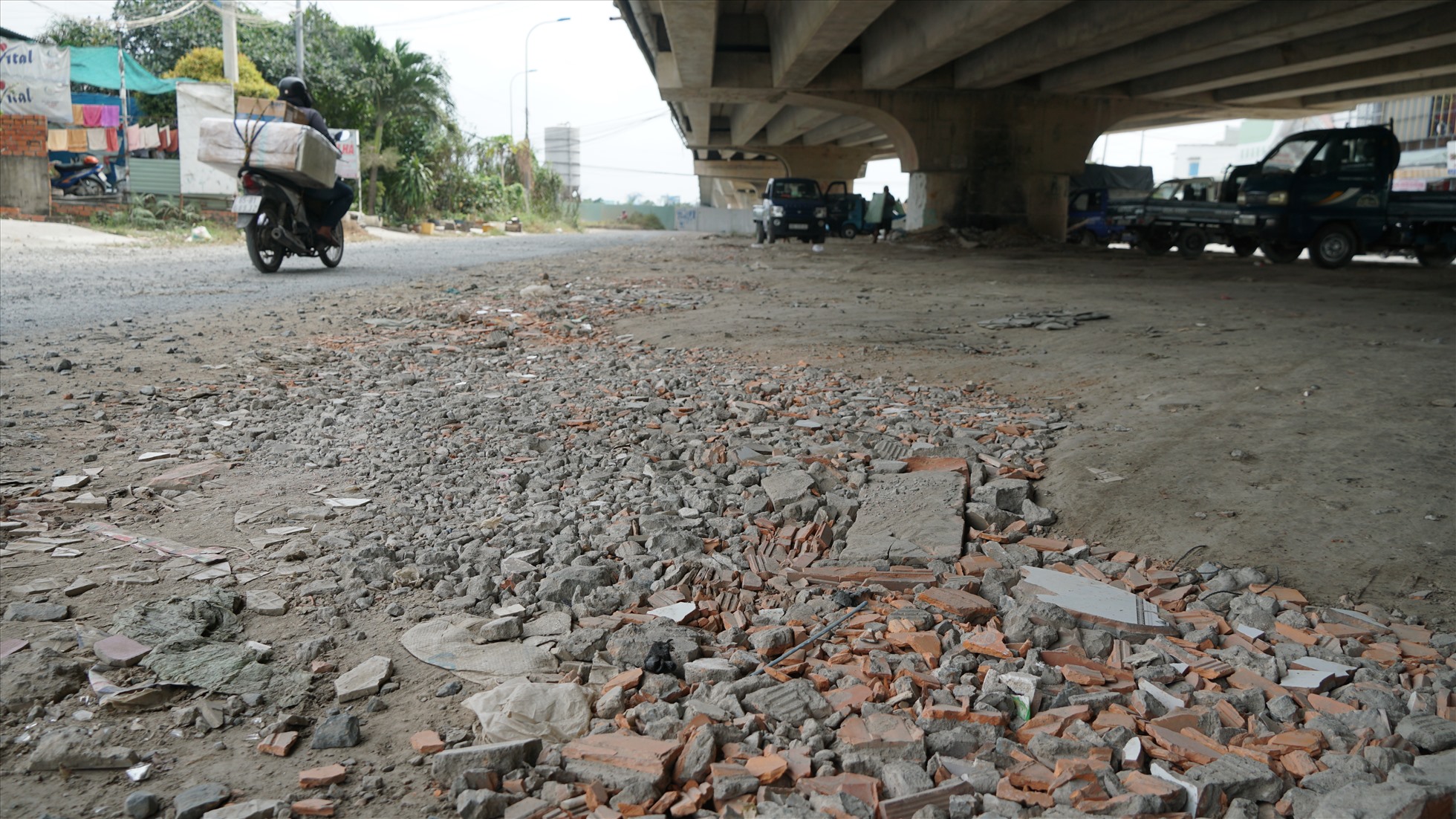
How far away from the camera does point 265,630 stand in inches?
108

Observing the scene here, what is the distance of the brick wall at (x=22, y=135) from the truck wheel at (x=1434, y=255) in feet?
96.6

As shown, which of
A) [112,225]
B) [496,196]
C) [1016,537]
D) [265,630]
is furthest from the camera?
[496,196]

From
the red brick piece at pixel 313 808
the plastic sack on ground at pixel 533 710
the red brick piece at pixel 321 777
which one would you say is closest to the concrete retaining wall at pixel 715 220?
the plastic sack on ground at pixel 533 710

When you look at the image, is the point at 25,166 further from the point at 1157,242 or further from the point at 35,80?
the point at 1157,242

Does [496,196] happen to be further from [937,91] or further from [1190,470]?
[1190,470]

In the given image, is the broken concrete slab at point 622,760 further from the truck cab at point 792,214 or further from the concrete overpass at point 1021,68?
the truck cab at point 792,214

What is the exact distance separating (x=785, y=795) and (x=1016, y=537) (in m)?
1.84

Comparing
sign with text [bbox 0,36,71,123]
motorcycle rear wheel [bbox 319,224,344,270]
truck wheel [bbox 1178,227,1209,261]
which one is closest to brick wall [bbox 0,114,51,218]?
sign with text [bbox 0,36,71,123]

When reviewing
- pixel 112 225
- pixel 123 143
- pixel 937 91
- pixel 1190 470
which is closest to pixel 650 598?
pixel 1190 470

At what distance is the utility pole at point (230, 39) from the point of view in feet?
72.5

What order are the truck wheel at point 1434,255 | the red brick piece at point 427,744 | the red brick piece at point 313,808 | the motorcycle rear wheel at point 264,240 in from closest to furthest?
the red brick piece at point 313,808, the red brick piece at point 427,744, the motorcycle rear wheel at point 264,240, the truck wheel at point 1434,255

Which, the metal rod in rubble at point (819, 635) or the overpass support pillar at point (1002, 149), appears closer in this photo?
the metal rod in rubble at point (819, 635)

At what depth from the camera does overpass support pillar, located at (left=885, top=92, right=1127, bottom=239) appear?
2209 centimetres

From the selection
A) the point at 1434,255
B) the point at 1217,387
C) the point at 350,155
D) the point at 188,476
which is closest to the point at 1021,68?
the point at 1434,255
